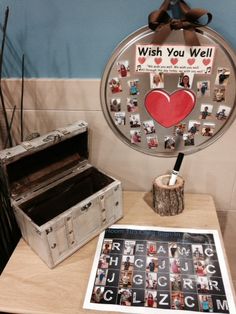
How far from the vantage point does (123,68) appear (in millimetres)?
925

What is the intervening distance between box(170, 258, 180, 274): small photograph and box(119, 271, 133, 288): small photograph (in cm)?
11

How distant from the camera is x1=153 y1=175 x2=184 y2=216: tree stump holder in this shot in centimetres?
97

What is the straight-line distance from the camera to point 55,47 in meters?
0.92

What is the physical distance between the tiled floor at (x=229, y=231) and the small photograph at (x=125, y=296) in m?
0.54

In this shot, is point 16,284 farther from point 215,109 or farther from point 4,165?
point 215,109

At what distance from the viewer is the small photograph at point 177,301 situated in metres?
0.75

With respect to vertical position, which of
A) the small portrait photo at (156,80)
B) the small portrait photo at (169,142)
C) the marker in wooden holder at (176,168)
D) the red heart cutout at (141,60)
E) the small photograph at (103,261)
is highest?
the red heart cutout at (141,60)

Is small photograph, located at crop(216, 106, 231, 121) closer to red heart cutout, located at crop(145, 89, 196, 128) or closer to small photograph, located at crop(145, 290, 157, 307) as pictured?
red heart cutout, located at crop(145, 89, 196, 128)

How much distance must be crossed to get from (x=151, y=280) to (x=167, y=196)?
0.26 m

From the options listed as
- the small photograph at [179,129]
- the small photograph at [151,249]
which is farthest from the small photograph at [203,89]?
the small photograph at [151,249]

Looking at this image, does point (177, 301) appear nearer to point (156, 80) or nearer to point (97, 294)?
point (97, 294)

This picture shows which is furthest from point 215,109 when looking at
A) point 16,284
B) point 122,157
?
point 16,284

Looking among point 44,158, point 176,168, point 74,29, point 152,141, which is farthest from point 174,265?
point 74,29

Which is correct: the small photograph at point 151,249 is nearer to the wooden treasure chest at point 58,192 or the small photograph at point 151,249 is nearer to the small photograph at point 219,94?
the wooden treasure chest at point 58,192
